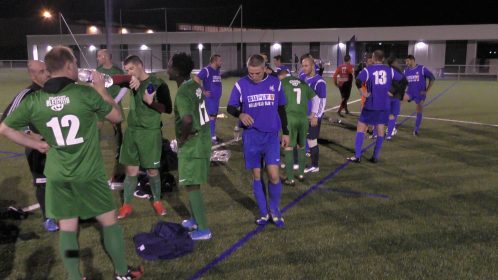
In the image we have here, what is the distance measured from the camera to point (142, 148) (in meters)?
5.02

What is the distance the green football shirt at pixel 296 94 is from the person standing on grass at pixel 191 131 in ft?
6.78

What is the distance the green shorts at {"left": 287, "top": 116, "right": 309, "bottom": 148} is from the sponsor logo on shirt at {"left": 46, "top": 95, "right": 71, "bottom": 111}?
3867mm

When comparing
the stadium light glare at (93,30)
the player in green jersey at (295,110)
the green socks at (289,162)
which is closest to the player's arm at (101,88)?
the player in green jersey at (295,110)

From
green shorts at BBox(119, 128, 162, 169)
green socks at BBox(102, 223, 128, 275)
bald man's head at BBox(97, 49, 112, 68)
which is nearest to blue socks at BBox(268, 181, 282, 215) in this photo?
green shorts at BBox(119, 128, 162, 169)

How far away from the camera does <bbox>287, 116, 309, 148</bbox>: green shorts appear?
642 centimetres

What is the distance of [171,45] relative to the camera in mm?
41000

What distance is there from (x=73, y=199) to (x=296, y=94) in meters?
3.88

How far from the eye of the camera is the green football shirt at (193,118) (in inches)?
167

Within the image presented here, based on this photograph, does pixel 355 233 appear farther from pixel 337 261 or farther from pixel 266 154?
pixel 266 154

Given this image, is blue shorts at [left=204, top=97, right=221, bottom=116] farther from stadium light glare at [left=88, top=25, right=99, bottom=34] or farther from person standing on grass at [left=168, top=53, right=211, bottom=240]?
stadium light glare at [left=88, top=25, right=99, bottom=34]

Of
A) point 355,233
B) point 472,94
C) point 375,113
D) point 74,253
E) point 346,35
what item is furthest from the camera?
point 346,35

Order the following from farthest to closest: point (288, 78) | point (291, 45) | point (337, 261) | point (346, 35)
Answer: point (291, 45) → point (346, 35) → point (288, 78) → point (337, 261)

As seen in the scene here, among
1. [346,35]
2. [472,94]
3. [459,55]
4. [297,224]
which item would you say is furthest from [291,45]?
[297,224]

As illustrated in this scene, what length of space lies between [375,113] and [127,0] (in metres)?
34.7
